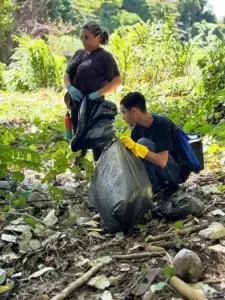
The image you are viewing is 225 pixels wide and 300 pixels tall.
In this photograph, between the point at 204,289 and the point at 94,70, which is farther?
the point at 94,70

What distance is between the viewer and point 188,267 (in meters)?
2.62

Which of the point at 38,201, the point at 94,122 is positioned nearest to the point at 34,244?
the point at 38,201

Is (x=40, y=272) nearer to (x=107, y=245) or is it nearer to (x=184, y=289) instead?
(x=107, y=245)

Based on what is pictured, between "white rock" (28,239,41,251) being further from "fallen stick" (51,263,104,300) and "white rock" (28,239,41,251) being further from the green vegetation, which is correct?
the green vegetation

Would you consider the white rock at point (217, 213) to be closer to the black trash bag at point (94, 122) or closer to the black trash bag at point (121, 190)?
the black trash bag at point (121, 190)

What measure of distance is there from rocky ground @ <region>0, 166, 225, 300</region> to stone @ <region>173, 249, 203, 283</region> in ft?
0.15

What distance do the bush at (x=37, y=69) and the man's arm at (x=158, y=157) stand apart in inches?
346

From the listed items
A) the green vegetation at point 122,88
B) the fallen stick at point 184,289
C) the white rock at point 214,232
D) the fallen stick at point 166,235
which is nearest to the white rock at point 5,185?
the green vegetation at point 122,88

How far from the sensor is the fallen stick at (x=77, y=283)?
2610mm

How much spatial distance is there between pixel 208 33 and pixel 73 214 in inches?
1570

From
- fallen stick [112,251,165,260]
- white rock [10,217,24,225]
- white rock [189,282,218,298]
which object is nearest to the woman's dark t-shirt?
white rock [10,217,24,225]

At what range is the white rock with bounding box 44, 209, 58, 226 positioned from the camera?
3.66m

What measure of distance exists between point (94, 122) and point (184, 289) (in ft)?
7.59

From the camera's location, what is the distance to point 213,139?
5.58m
